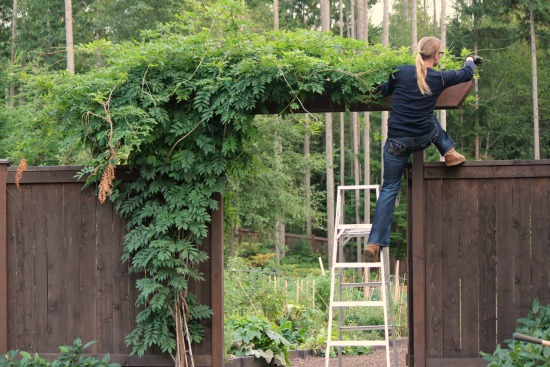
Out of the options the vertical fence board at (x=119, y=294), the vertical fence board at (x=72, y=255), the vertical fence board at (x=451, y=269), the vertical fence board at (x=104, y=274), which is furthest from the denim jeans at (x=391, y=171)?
the vertical fence board at (x=72, y=255)

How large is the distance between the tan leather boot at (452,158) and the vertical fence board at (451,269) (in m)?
0.19

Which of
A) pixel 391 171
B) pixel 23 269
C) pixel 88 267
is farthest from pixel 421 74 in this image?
pixel 23 269

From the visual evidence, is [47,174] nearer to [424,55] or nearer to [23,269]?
[23,269]

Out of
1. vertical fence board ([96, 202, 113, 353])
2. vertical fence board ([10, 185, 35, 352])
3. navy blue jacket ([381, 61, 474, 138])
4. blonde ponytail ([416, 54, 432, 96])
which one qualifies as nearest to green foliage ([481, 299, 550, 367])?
navy blue jacket ([381, 61, 474, 138])

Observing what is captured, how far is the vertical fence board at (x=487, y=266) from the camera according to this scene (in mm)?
6793

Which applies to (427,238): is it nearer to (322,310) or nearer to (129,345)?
(129,345)

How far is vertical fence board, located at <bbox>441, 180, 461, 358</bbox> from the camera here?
684cm

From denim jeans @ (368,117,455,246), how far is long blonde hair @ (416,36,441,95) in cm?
43

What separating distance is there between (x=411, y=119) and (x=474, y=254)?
1292mm

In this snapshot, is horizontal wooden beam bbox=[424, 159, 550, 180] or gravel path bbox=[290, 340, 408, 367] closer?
horizontal wooden beam bbox=[424, 159, 550, 180]

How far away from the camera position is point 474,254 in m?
6.85

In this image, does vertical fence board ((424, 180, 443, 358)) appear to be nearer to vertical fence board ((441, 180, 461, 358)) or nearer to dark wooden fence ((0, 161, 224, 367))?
vertical fence board ((441, 180, 461, 358))

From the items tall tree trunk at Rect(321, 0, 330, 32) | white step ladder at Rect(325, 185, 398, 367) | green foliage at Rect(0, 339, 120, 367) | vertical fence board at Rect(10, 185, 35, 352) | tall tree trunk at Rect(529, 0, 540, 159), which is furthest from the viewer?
tall tree trunk at Rect(529, 0, 540, 159)

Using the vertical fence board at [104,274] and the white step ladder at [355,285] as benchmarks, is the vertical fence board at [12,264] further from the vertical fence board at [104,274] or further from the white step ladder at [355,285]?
the white step ladder at [355,285]
